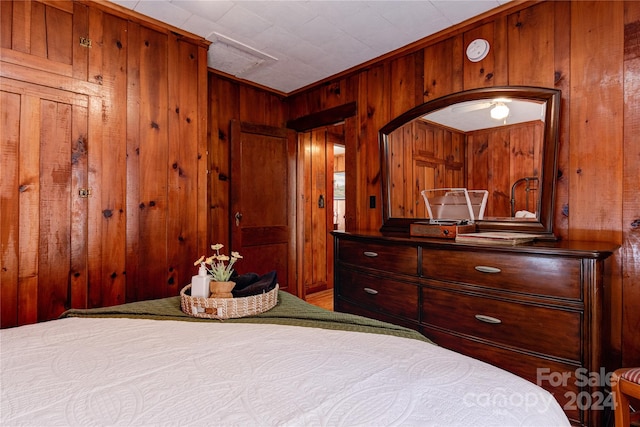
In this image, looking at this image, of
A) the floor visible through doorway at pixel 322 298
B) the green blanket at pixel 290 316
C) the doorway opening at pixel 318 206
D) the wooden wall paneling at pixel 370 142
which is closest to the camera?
the green blanket at pixel 290 316

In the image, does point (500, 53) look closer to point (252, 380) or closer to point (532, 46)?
point (532, 46)

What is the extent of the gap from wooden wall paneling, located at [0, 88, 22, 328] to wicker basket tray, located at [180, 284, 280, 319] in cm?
141

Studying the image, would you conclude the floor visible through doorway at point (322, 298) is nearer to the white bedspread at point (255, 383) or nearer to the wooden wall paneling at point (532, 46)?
the wooden wall paneling at point (532, 46)

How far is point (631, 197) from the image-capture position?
1.80 meters

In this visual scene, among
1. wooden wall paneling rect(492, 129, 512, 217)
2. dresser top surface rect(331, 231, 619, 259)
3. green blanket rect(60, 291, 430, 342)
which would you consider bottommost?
green blanket rect(60, 291, 430, 342)

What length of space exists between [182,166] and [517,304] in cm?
246

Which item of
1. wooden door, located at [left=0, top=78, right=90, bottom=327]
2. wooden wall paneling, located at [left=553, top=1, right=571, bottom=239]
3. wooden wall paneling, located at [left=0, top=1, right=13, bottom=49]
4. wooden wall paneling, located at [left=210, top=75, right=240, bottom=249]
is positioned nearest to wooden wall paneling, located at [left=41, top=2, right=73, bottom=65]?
wooden wall paneling, located at [left=0, top=1, right=13, bottom=49]

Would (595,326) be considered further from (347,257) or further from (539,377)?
(347,257)

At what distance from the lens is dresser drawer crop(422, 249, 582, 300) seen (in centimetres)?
152

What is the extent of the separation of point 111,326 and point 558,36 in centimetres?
281

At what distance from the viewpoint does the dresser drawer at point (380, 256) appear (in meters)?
2.11

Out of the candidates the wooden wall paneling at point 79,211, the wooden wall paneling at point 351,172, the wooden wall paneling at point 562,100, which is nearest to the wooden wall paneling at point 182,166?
the wooden wall paneling at point 79,211

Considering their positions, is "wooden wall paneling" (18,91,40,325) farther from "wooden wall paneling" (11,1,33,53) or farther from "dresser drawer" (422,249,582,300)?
"dresser drawer" (422,249,582,300)

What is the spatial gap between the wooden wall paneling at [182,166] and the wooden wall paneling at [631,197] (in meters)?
2.84
